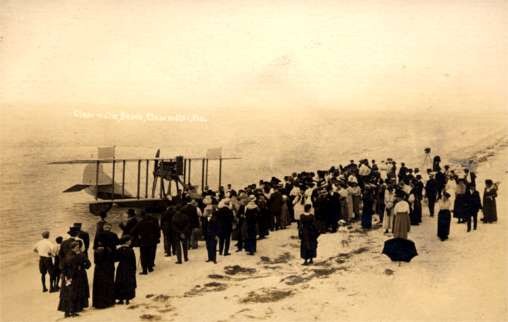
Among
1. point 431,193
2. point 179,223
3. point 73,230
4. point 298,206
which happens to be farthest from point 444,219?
point 73,230

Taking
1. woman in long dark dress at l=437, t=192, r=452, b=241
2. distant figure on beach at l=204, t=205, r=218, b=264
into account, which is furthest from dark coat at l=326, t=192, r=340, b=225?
distant figure on beach at l=204, t=205, r=218, b=264

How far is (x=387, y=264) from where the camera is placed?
12.2 m

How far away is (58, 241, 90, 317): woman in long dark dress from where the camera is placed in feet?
31.5

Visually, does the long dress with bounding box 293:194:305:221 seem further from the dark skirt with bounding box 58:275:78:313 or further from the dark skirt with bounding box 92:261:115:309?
the dark skirt with bounding box 58:275:78:313

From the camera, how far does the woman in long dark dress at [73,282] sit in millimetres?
9602

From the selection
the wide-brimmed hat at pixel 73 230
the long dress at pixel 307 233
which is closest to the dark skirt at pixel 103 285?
the wide-brimmed hat at pixel 73 230

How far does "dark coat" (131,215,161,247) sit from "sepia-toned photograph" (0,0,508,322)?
71 mm

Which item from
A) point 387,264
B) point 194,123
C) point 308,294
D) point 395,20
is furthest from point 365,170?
point 194,123

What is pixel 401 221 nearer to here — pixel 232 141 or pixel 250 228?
pixel 250 228

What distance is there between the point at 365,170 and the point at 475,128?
16.7 meters

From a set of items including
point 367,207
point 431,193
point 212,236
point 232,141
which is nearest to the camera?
point 212,236

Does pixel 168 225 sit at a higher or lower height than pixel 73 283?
higher

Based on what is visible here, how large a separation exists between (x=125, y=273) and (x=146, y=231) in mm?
1987

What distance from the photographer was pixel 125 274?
10305 mm
